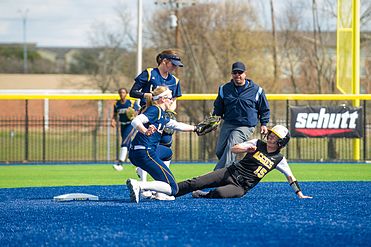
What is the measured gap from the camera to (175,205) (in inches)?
410

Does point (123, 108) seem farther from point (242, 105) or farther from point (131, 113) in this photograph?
point (242, 105)

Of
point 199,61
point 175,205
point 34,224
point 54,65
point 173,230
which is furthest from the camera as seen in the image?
point 54,65

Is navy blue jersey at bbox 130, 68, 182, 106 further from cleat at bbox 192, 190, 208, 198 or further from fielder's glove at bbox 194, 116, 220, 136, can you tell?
cleat at bbox 192, 190, 208, 198

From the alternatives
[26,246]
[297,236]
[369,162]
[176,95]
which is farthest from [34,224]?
[369,162]

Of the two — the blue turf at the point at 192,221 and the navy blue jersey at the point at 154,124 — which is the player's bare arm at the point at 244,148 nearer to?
the blue turf at the point at 192,221

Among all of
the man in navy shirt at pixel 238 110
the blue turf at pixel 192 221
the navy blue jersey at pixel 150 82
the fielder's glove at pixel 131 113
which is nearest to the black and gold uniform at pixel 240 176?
the blue turf at pixel 192 221

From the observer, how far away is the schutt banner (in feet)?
77.9

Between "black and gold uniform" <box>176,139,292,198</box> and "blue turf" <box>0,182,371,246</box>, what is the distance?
0.68 feet

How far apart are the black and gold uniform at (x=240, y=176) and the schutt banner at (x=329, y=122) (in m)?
12.6

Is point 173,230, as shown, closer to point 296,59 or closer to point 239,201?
point 239,201

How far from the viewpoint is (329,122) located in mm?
23781

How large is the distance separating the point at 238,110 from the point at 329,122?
11.5 m

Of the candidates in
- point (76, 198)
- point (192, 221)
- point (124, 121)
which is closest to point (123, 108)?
point (124, 121)

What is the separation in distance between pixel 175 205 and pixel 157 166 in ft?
2.45
